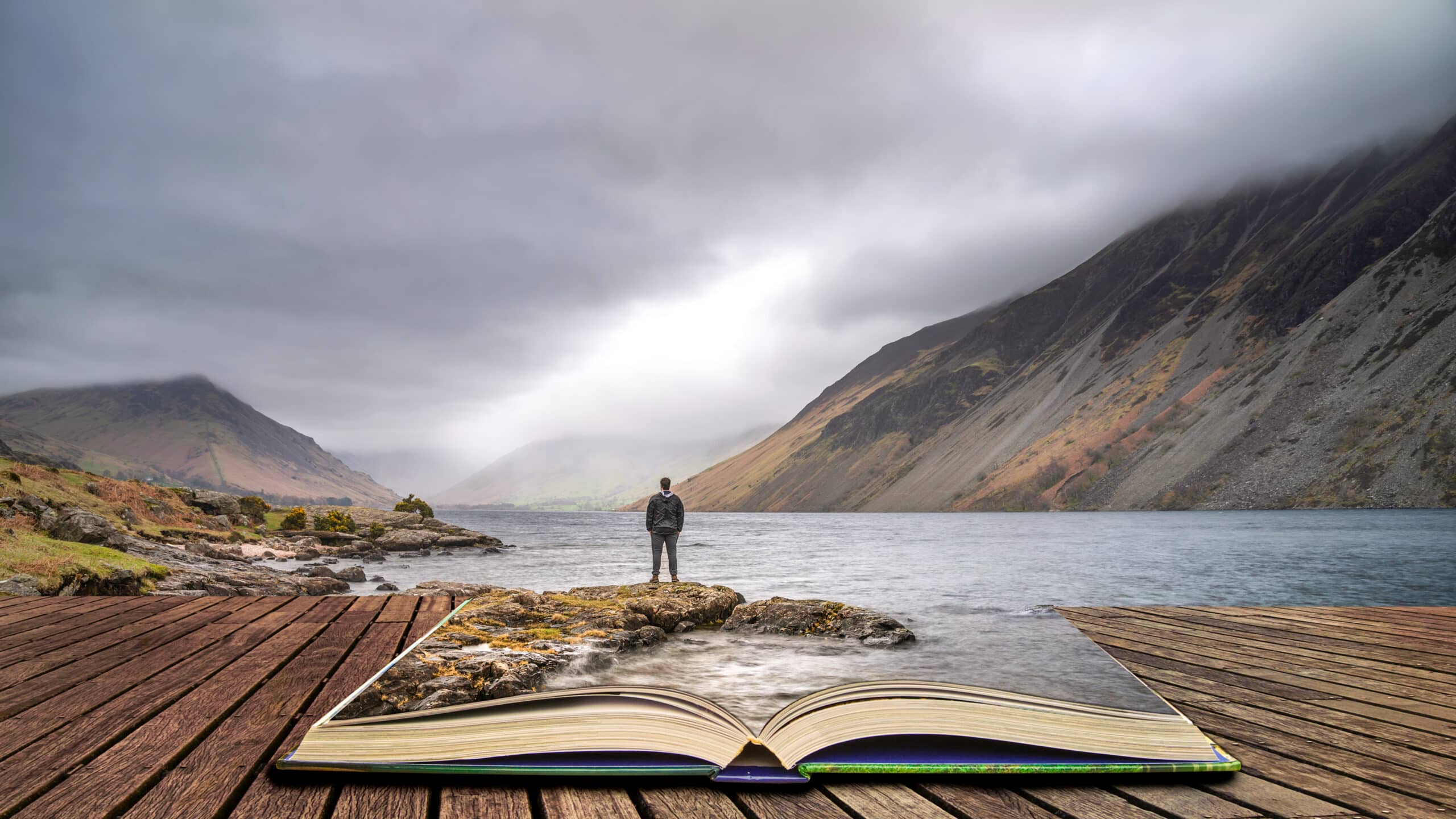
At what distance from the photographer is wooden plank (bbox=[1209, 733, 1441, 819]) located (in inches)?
98.3

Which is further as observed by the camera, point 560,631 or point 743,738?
point 560,631

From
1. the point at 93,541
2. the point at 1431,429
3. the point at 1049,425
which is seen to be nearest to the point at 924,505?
the point at 1049,425

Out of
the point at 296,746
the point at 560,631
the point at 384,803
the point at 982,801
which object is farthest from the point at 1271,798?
the point at 560,631

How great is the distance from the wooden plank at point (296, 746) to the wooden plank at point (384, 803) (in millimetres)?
65

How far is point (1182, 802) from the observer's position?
Result: 2.49 meters

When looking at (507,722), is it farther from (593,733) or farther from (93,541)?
(93,541)

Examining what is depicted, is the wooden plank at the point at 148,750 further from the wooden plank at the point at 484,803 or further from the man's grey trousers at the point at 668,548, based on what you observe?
the man's grey trousers at the point at 668,548

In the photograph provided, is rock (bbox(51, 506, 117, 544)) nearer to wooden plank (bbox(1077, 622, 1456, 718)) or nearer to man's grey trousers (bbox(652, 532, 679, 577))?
man's grey trousers (bbox(652, 532, 679, 577))

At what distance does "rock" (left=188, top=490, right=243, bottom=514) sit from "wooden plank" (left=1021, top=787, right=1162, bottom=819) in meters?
49.0

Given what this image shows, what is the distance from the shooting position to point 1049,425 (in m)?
146

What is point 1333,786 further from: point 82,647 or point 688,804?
point 82,647

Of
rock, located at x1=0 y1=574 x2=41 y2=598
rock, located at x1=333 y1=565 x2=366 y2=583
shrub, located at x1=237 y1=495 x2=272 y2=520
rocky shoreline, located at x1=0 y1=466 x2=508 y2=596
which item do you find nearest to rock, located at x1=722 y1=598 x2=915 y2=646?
rocky shoreline, located at x1=0 y1=466 x2=508 y2=596

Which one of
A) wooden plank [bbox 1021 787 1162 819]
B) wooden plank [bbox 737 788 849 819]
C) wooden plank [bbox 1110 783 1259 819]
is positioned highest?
wooden plank [bbox 737 788 849 819]

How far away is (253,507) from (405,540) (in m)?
13.6
